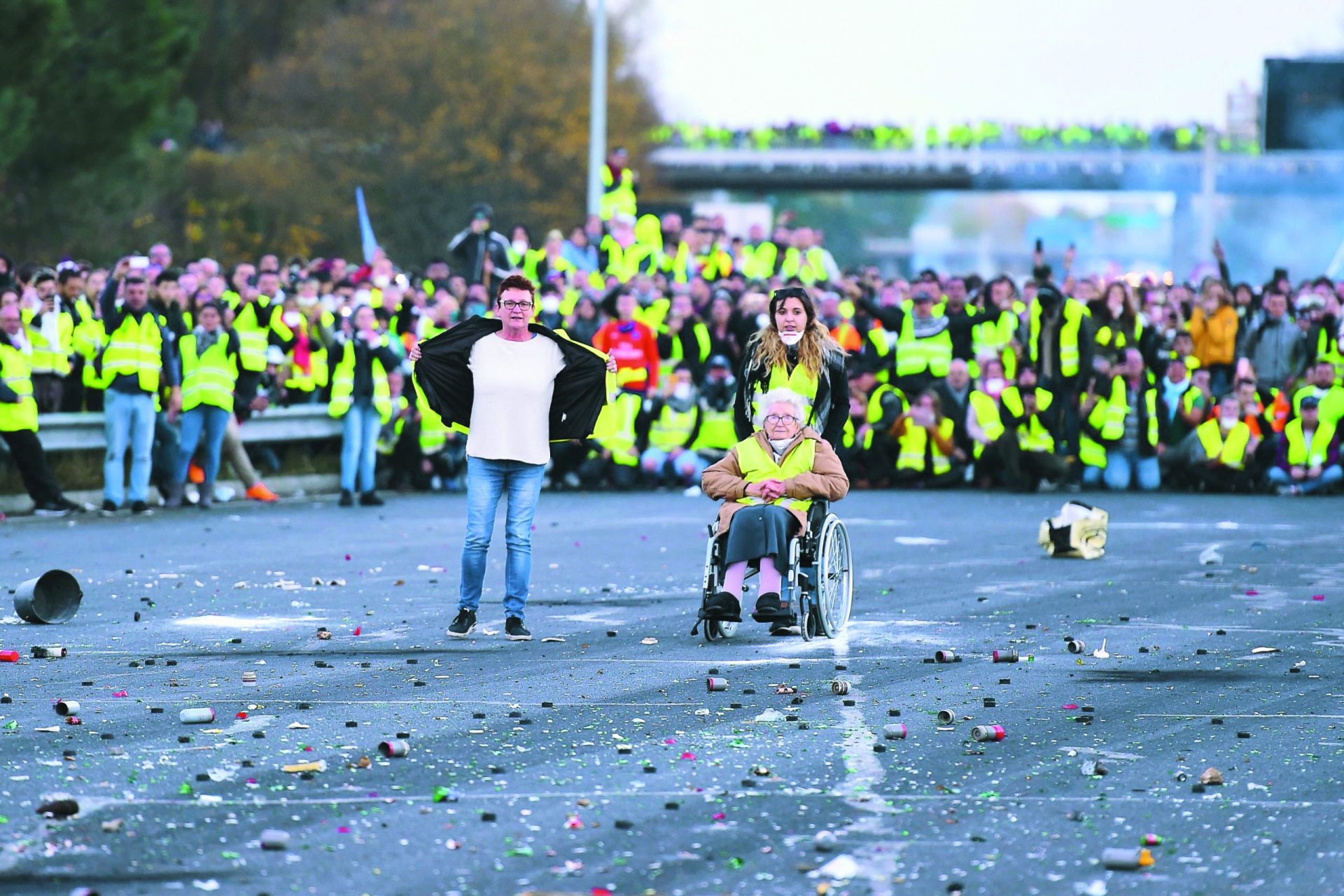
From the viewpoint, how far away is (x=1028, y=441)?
23.9 meters

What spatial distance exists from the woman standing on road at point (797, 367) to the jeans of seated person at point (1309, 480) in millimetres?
12332

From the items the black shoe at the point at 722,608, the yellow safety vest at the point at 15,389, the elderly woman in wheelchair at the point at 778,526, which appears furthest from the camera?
the yellow safety vest at the point at 15,389

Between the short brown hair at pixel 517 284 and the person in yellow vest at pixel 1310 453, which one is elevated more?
the short brown hair at pixel 517 284

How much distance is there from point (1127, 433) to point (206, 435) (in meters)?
9.55

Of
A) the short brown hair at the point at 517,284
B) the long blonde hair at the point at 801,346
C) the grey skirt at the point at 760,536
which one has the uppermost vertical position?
the short brown hair at the point at 517,284

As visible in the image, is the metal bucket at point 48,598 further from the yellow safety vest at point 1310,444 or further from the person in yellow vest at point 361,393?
the yellow safety vest at point 1310,444

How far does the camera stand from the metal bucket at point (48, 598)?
12.2m

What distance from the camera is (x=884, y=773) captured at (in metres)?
7.93

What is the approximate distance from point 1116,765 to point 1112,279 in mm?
17639

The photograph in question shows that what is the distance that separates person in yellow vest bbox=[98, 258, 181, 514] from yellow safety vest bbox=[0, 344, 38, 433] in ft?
3.12

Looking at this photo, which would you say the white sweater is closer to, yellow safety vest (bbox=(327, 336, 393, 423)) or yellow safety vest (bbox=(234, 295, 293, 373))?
yellow safety vest (bbox=(327, 336, 393, 423))

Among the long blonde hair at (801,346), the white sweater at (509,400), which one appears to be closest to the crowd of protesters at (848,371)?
the white sweater at (509,400)

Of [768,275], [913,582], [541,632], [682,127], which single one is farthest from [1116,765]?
[682,127]

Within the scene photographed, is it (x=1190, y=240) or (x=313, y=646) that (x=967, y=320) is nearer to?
(x=313, y=646)
